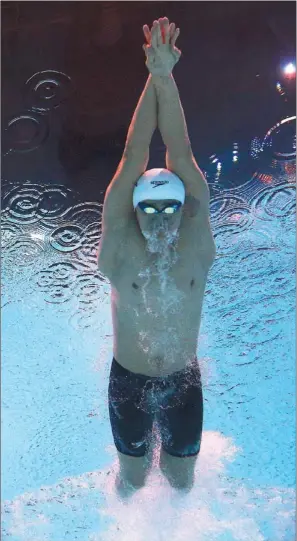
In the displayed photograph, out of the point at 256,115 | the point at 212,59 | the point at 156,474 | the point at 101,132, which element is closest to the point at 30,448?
the point at 156,474

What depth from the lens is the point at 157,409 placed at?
8.73ft

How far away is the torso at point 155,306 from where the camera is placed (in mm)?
2375

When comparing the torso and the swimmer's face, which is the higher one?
the swimmer's face

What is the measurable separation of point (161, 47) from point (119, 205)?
520mm

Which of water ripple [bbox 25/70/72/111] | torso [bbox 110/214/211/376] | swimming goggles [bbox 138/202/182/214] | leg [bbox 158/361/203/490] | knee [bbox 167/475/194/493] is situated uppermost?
water ripple [bbox 25/70/72/111]

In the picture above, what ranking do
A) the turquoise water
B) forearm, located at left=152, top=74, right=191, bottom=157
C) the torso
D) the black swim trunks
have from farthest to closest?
the turquoise water → the black swim trunks → the torso → forearm, located at left=152, top=74, right=191, bottom=157

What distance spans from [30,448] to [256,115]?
2.32 m

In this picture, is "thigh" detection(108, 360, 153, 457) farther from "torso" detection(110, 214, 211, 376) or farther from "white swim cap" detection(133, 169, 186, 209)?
"white swim cap" detection(133, 169, 186, 209)

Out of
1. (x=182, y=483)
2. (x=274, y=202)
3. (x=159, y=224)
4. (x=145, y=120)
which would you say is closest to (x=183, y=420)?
(x=182, y=483)

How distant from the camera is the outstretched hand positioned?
6.75ft

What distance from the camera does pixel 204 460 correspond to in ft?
10.5

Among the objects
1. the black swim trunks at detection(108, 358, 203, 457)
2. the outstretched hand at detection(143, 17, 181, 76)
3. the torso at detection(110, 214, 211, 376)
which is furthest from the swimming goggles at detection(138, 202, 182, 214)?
the black swim trunks at detection(108, 358, 203, 457)

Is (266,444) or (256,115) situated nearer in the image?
(266,444)

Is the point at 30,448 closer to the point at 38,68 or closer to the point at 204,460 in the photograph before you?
the point at 204,460
